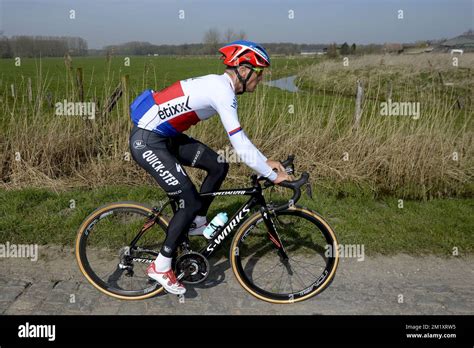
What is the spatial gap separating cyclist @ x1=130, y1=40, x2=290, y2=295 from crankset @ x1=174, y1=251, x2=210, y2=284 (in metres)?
0.09

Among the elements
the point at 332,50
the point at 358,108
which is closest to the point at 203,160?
the point at 358,108

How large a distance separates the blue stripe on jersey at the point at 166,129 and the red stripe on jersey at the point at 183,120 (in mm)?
26

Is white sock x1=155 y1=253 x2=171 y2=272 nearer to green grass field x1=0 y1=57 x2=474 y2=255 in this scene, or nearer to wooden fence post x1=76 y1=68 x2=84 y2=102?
green grass field x1=0 y1=57 x2=474 y2=255

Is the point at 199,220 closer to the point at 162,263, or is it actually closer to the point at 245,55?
the point at 162,263

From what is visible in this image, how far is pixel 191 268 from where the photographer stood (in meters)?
3.31

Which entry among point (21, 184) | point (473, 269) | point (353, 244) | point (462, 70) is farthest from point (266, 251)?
point (462, 70)

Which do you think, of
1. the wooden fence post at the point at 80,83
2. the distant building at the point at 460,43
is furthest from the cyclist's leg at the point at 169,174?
the distant building at the point at 460,43

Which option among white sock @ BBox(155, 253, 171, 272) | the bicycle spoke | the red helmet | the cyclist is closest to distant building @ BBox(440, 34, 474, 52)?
the bicycle spoke

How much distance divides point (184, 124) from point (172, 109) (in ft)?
0.57

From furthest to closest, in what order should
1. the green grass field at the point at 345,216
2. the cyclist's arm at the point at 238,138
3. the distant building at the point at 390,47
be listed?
the distant building at the point at 390,47 < the green grass field at the point at 345,216 < the cyclist's arm at the point at 238,138

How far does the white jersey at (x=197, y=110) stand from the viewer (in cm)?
274

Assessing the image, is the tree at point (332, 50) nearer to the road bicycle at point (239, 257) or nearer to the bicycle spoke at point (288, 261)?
the bicycle spoke at point (288, 261)

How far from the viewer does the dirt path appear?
10.5 feet
